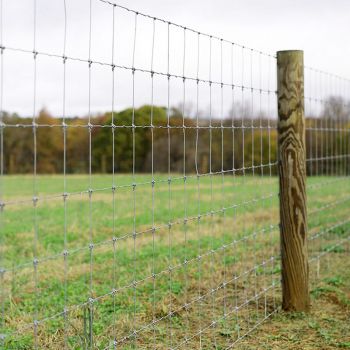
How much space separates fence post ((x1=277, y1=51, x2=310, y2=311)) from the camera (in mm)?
5090

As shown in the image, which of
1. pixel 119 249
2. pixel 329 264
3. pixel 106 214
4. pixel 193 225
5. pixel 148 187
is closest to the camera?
pixel 329 264

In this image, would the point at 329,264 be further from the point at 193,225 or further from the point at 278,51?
the point at 193,225

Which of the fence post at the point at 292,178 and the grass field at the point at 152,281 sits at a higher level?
the fence post at the point at 292,178

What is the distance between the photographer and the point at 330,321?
5008 millimetres

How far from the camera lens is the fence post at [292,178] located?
200 inches

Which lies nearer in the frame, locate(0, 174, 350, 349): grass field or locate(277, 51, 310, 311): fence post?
locate(0, 174, 350, 349): grass field

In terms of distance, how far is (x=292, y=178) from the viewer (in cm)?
511

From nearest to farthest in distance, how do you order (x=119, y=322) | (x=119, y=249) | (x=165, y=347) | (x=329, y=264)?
(x=165, y=347) → (x=119, y=322) → (x=329, y=264) → (x=119, y=249)

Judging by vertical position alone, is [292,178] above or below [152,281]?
above

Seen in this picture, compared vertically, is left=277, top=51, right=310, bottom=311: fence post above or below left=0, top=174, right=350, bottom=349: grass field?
above

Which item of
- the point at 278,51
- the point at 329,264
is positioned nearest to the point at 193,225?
the point at 329,264

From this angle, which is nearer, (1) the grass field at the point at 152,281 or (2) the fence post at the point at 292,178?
(1) the grass field at the point at 152,281

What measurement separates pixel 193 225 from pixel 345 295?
16.5 feet

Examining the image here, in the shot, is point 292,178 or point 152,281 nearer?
point 292,178
